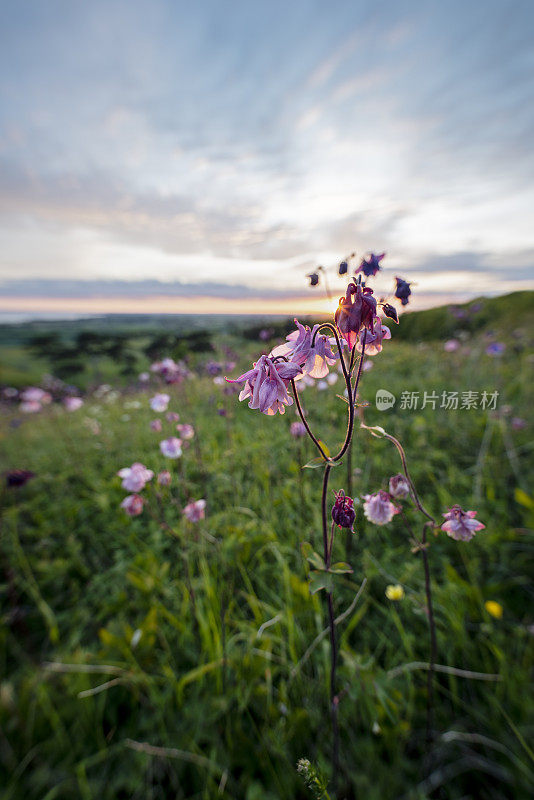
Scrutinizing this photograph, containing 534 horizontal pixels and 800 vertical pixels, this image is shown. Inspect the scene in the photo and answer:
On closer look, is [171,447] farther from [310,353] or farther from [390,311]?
[390,311]

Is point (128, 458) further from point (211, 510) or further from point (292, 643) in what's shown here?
point (292, 643)

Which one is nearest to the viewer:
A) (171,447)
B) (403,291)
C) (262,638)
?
(403,291)

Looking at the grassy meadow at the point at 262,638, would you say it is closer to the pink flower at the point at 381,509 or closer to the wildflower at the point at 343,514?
the pink flower at the point at 381,509

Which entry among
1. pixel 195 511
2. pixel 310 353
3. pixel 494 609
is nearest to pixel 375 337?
pixel 310 353

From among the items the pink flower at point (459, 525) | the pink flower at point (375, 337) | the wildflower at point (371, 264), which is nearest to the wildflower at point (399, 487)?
the pink flower at point (459, 525)

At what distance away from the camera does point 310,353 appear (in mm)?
852

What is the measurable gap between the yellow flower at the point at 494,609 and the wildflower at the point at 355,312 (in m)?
1.84

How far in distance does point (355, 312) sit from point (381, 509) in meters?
0.73

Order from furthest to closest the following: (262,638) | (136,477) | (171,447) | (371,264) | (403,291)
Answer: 1. (171,447)
2. (136,477)
3. (262,638)
4. (371,264)
5. (403,291)

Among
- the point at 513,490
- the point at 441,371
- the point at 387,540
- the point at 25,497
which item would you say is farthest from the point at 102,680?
the point at 441,371

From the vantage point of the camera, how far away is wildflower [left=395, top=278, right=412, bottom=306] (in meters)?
1.02

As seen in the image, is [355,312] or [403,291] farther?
[403,291]

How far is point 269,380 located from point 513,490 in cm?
282

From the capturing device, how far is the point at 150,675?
5.83 feet
